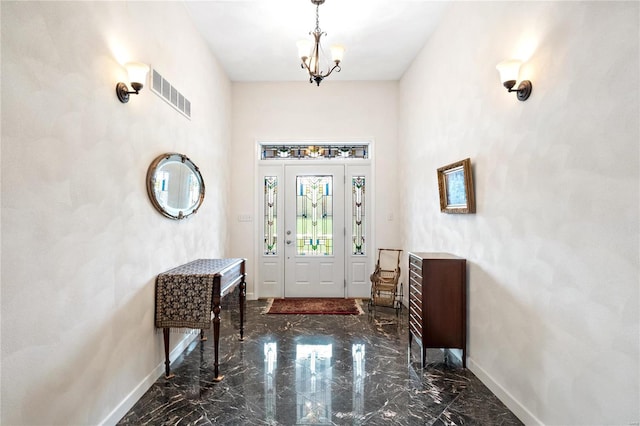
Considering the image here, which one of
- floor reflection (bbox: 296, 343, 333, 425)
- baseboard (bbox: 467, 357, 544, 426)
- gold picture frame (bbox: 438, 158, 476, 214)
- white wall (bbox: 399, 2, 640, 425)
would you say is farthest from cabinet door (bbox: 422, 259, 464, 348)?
floor reflection (bbox: 296, 343, 333, 425)

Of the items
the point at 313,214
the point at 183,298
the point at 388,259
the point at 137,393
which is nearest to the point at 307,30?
the point at 313,214

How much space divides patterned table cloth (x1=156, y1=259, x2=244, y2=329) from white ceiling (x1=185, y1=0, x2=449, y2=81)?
2.82 meters

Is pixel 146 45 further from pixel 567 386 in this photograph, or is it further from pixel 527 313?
pixel 567 386

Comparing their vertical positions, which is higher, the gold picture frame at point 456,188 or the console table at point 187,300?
the gold picture frame at point 456,188

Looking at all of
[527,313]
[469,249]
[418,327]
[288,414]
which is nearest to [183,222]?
[288,414]

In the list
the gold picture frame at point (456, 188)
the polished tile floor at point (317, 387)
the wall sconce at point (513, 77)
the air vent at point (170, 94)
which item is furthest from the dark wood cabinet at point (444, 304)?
the air vent at point (170, 94)

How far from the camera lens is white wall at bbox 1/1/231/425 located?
152cm

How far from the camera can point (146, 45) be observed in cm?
273

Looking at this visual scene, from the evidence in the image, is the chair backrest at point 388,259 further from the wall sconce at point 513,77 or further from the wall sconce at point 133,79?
the wall sconce at point 133,79

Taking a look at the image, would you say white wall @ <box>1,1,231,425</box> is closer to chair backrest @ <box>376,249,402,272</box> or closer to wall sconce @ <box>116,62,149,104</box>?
wall sconce @ <box>116,62,149,104</box>

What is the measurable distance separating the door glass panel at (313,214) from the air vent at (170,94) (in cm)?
235

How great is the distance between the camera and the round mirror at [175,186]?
9.19ft

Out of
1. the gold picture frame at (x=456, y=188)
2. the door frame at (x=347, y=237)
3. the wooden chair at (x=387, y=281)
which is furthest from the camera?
the door frame at (x=347, y=237)

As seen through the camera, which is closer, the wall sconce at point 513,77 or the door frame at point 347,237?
the wall sconce at point 513,77
